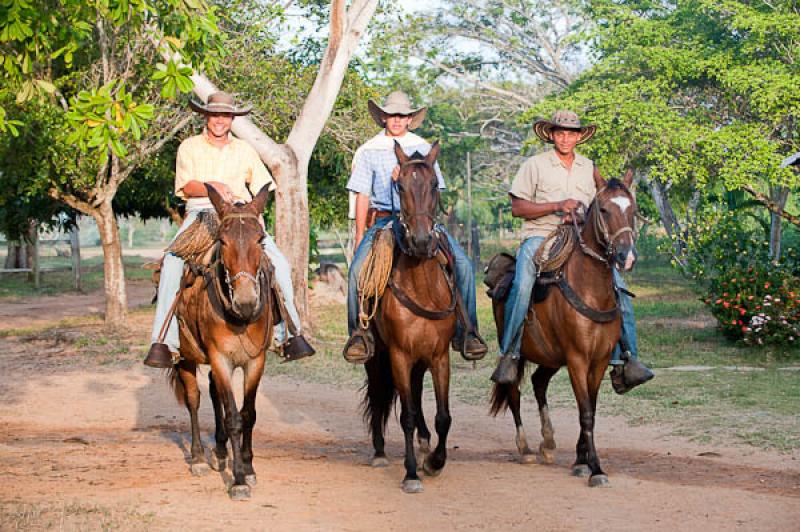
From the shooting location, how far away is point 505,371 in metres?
8.51

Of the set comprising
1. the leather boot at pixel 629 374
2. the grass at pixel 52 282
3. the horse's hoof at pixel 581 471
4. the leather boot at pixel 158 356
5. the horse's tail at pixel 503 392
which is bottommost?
the grass at pixel 52 282

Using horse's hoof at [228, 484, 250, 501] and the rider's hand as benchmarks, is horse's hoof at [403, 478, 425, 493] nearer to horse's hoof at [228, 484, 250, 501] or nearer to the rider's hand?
horse's hoof at [228, 484, 250, 501]

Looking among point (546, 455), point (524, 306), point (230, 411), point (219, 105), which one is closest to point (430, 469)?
point (546, 455)

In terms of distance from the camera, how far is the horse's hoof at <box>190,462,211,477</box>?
8.36 meters

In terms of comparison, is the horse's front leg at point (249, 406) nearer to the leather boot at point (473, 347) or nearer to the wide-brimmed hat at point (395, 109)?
the leather boot at point (473, 347)

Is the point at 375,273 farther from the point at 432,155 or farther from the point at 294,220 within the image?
the point at 294,220

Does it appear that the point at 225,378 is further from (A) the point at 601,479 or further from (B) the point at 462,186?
(B) the point at 462,186

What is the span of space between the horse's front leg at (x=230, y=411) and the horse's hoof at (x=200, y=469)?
706mm

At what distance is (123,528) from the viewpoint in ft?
20.8

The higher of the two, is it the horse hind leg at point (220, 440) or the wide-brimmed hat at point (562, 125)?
the wide-brimmed hat at point (562, 125)

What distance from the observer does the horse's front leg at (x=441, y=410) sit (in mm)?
7874

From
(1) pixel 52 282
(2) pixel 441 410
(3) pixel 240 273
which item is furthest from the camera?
(1) pixel 52 282

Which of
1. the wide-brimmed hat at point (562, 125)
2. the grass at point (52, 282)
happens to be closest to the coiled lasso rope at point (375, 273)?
the wide-brimmed hat at point (562, 125)

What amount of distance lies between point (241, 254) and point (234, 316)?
0.58m
